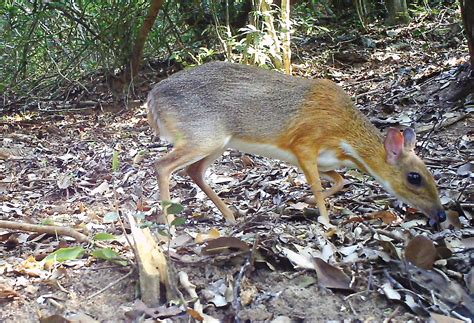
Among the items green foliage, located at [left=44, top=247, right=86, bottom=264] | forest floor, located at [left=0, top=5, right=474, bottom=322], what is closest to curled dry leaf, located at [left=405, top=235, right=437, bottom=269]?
forest floor, located at [left=0, top=5, right=474, bottom=322]

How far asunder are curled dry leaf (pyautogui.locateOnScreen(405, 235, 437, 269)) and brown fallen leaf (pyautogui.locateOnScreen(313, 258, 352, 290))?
34cm

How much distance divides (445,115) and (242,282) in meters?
3.97

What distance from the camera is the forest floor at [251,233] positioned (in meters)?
2.80

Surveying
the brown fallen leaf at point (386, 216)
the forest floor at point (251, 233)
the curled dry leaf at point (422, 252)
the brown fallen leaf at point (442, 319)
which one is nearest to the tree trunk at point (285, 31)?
the forest floor at point (251, 233)

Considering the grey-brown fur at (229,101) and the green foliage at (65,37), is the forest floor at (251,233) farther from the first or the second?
the green foliage at (65,37)

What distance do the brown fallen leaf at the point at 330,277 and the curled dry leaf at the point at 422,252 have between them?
342 mm

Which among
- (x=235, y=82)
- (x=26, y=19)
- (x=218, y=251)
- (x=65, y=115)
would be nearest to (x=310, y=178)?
(x=235, y=82)

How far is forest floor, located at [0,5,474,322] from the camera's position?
2803mm

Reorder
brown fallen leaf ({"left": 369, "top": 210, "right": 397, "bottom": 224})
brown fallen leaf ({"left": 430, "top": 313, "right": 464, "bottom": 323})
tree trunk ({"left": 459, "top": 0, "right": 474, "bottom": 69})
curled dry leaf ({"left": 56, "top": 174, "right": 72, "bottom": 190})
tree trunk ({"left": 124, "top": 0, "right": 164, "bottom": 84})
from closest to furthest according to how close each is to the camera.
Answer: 1. brown fallen leaf ({"left": 430, "top": 313, "right": 464, "bottom": 323})
2. brown fallen leaf ({"left": 369, "top": 210, "right": 397, "bottom": 224})
3. curled dry leaf ({"left": 56, "top": 174, "right": 72, "bottom": 190})
4. tree trunk ({"left": 459, "top": 0, "right": 474, "bottom": 69})
5. tree trunk ({"left": 124, "top": 0, "right": 164, "bottom": 84})

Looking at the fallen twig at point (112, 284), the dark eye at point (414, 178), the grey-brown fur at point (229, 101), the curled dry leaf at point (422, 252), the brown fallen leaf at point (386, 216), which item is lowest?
the brown fallen leaf at point (386, 216)

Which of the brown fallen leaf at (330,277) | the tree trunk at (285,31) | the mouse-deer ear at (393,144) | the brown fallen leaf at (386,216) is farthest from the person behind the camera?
the tree trunk at (285,31)

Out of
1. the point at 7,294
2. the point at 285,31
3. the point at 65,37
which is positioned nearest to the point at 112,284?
the point at 7,294

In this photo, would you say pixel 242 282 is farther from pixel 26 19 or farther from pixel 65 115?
pixel 26 19

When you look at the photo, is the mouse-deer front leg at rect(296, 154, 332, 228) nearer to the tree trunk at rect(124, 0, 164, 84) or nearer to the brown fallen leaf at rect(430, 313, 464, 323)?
the brown fallen leaf at rect(430, 313, 464, 323)
